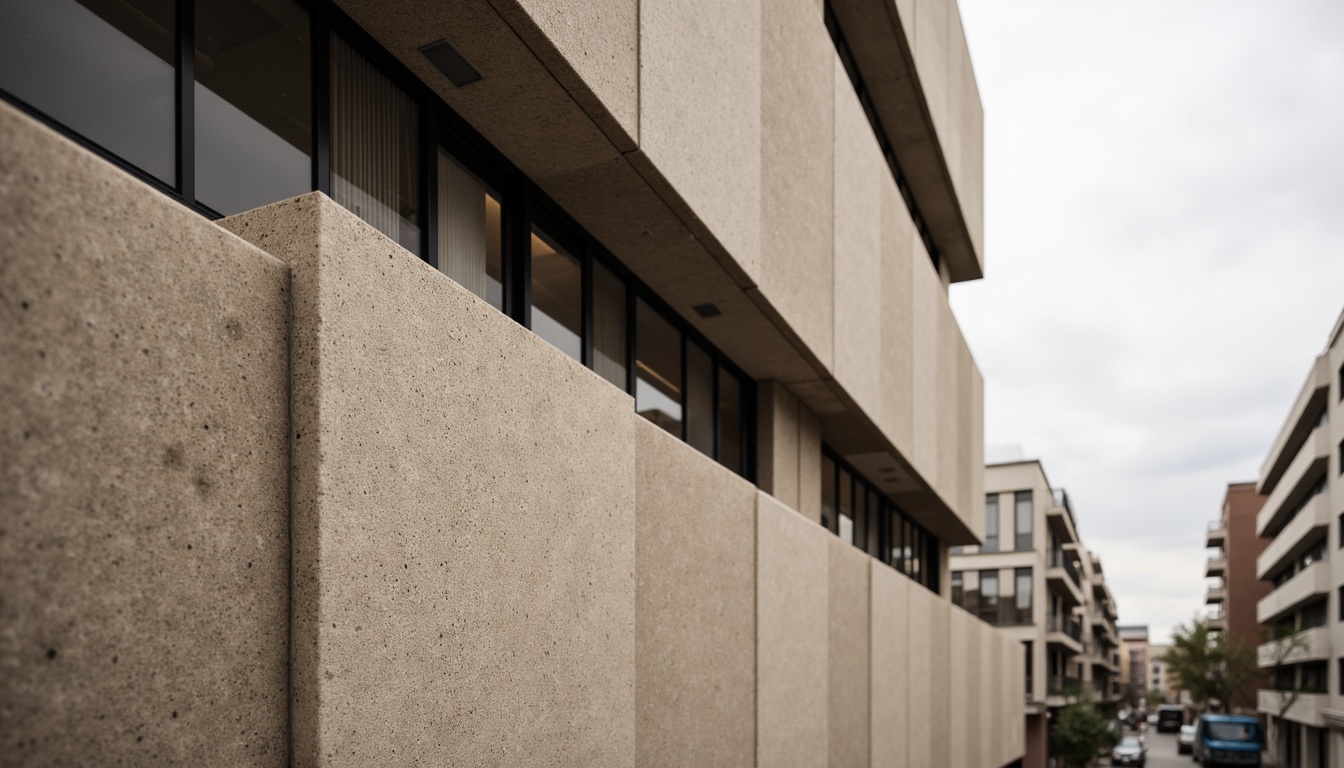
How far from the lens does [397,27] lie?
16.6 feet

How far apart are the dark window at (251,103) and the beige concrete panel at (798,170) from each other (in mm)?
4450

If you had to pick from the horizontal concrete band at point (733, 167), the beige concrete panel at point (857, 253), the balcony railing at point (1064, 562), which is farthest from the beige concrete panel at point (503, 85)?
the balcony railing at point (1064, 562)

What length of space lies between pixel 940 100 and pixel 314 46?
1368cm

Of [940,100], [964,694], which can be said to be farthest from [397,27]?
[964,694]

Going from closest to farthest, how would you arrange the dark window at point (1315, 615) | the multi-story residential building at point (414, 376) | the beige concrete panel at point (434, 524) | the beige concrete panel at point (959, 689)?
the multi-story residential building at point (414, 376), the beige concrete panel at point (434, 524), the beige concrete panel at point (959, 689), the dark window at point (1315, 615)

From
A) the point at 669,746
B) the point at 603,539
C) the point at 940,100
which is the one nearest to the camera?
the point at 603,539

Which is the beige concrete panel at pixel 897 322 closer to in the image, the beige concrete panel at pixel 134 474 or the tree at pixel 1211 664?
the beige concrete panel at pixel 134 474

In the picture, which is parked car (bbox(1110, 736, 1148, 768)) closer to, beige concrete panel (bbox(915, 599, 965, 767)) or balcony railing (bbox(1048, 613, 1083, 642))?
balcony railing (bbox(1048, 613, 1083, 642))

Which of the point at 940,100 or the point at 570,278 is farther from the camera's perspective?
the point at 940,100

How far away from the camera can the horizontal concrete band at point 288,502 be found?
253 cm

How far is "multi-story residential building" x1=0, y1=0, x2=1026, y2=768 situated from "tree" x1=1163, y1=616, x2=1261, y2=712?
64883 mm

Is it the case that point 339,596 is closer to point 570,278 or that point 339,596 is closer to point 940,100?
point 570,278

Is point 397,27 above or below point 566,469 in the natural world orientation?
above

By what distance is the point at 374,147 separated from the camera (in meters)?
5.24
